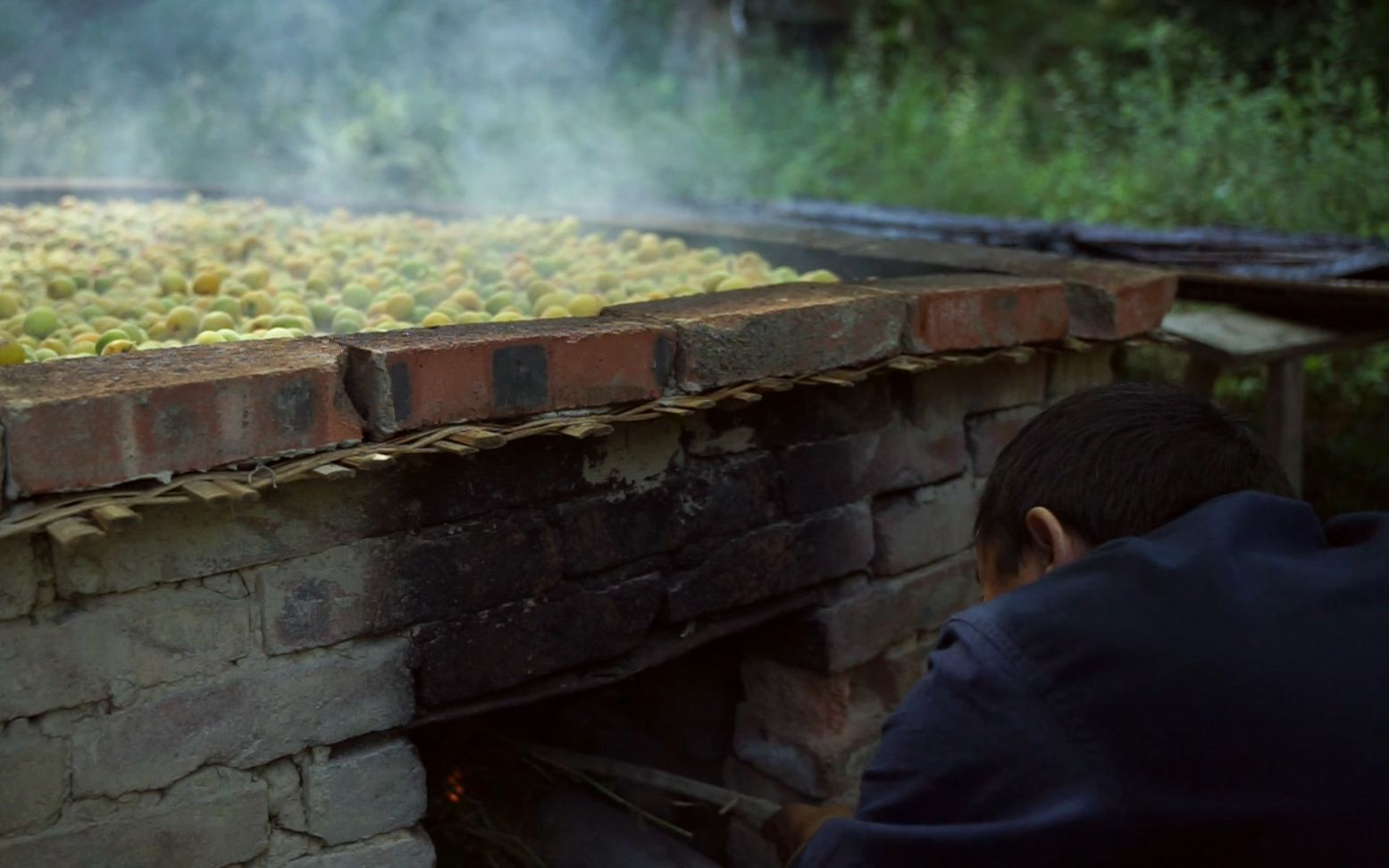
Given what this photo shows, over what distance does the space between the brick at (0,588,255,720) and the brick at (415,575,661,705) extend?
0.32 metres

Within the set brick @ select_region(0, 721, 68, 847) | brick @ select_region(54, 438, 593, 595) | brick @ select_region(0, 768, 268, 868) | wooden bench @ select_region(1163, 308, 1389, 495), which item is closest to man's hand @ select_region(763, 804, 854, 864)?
brick @ select_region(54, 438, 593, 595)

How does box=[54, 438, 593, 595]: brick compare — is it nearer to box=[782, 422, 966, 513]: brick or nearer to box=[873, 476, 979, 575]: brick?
box=[782, 422, 966, 513]: brick

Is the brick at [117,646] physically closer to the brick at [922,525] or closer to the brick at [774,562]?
the brick at [774,562]

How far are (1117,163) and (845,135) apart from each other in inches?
95.6

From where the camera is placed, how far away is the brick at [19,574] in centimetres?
171

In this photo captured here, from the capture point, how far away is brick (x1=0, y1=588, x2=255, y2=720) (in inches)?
68.8

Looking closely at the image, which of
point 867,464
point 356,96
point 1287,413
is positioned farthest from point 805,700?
point 356,96

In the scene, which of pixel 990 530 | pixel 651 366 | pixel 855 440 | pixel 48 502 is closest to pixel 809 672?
pixel 855 440

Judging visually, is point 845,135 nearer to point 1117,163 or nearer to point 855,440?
Result: point 1117,163

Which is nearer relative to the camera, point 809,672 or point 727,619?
point 727,619

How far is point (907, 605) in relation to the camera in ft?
9.51

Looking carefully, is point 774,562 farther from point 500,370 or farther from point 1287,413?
point 1287,413

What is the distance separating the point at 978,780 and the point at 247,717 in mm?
1162

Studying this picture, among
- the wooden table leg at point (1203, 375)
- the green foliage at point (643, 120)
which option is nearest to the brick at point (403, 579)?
the wooden table leg at point (1203, 375)
